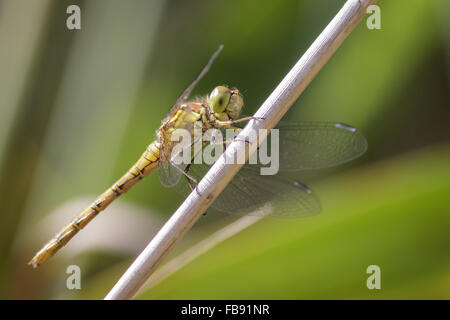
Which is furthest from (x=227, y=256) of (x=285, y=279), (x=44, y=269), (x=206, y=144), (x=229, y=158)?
(x=44, y=269)

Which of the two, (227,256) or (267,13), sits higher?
(267,13)

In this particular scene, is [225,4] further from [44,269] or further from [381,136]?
[44,269]

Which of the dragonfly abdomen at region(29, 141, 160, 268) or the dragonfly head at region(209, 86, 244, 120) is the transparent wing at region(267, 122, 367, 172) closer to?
the dragonfly head at region(209, 86, 244, 120)

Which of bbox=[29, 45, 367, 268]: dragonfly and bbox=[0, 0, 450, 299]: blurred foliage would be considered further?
bbox=[29, 45, 367, 268]: dragonfly

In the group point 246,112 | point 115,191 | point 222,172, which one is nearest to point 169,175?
point 115,191

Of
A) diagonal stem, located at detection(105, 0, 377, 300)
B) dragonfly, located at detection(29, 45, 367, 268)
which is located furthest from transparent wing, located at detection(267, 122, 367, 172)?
diagonal stem, located at detection(105, 0, 377, 300)

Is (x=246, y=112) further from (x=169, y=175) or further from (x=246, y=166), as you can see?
(x=169, y=175)
